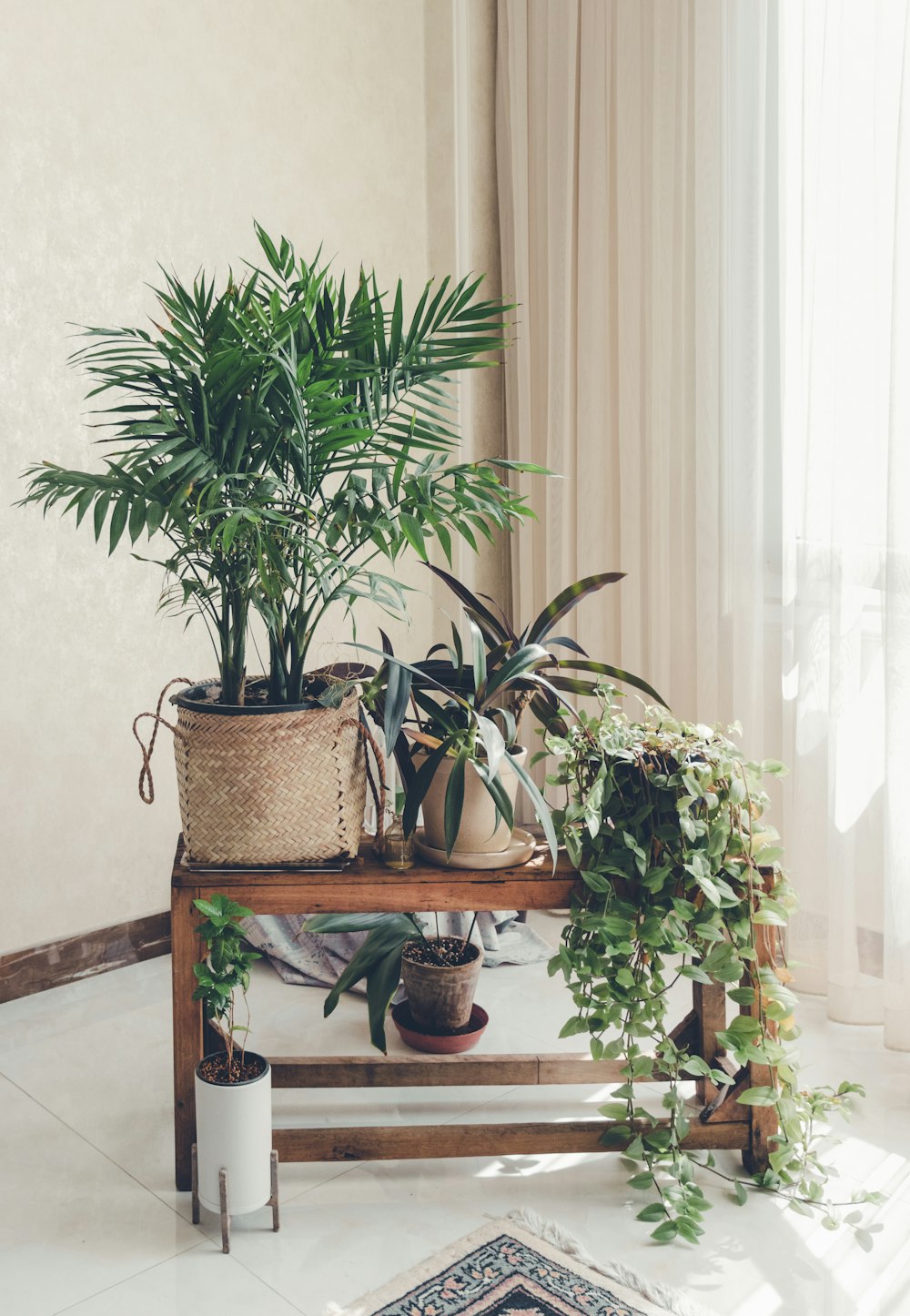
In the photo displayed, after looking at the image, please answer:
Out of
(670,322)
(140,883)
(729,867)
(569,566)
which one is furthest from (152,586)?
(729,867)

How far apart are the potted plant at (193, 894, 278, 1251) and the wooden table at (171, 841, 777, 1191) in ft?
0.19

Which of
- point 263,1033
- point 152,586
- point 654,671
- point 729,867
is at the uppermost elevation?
point 152,586

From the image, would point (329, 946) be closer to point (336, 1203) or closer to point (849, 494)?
point (336, 1203)

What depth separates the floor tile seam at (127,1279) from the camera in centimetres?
144

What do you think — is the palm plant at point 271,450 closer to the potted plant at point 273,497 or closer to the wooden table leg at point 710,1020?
the potted plant at point 273,497

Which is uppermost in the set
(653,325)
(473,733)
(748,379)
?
(653,325)

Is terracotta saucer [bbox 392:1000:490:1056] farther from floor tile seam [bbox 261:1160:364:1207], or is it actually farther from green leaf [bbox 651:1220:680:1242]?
green leaf [bbox 651:1220:680:1242]

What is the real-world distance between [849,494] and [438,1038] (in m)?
1.24

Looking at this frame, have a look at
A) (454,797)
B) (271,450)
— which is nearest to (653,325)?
(271,450)

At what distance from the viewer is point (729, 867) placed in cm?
158

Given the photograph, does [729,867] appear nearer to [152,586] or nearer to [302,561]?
[302,561]

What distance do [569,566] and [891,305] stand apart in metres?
1.00

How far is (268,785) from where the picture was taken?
1.54 metres

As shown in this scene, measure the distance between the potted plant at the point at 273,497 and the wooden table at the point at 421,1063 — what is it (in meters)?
0.06
